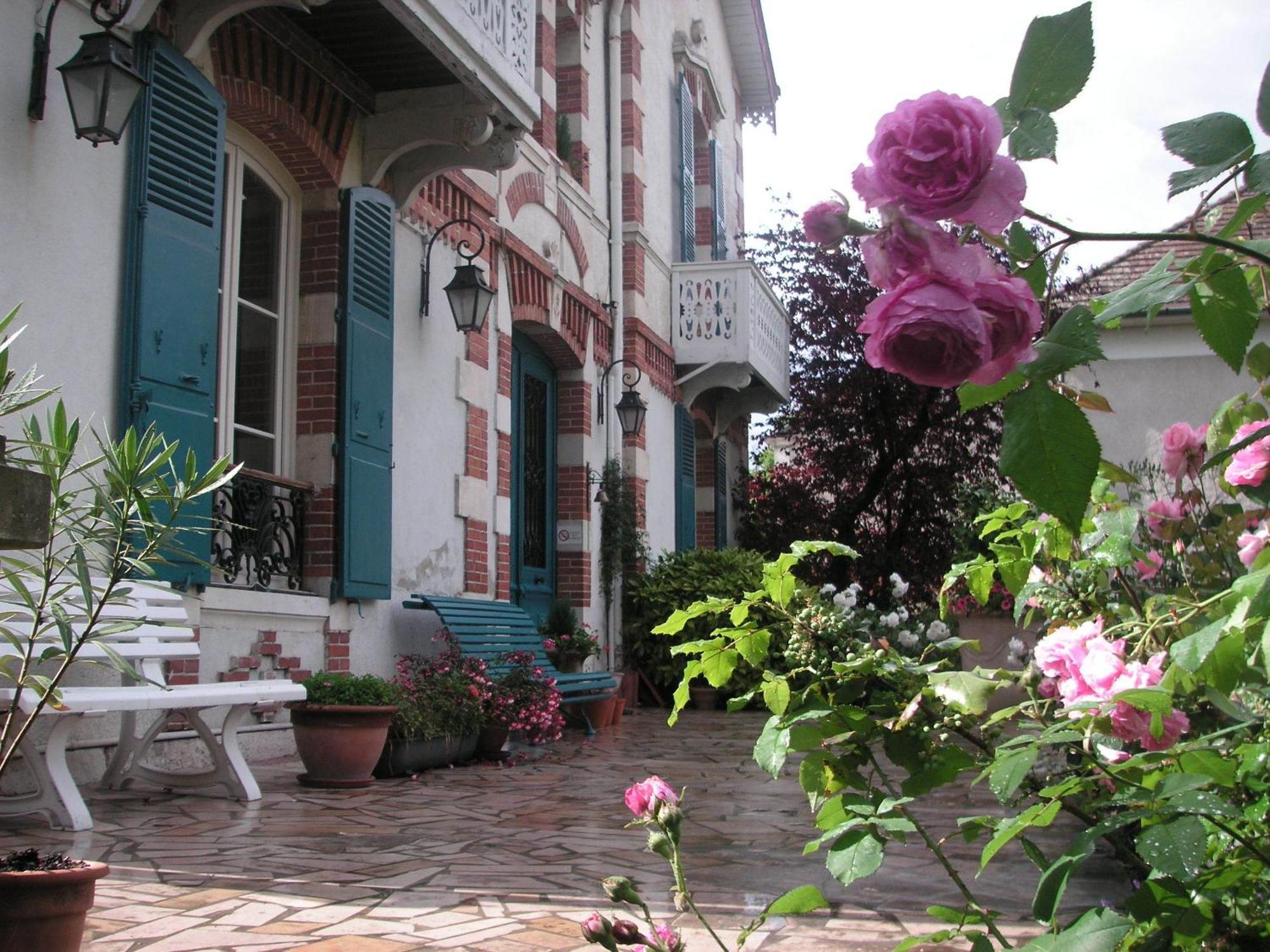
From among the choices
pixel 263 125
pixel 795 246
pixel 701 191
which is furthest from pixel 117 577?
pixel 795 246

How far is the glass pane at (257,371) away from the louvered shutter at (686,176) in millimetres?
8691

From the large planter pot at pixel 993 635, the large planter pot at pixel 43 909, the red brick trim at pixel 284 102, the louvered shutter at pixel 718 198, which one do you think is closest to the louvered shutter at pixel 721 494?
the louvered shutter at pixel 718 198

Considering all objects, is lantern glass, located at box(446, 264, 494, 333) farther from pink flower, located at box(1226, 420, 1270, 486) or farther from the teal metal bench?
pink flower, located at box(1226, 420, 1270, 486)

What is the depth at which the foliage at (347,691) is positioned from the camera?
651 cm

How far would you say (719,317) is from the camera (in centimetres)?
1509

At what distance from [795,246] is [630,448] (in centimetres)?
648

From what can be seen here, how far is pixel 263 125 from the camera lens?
289 inches

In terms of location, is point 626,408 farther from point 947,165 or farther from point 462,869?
point 947,165

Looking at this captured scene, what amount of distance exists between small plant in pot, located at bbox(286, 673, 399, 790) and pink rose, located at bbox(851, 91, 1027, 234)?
5.61 m

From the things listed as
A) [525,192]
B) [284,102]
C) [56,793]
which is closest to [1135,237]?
[56,793]

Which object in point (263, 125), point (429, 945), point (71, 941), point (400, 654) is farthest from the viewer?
point (400, 654)

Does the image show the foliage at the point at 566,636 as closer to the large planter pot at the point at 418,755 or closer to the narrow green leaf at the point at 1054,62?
the large planter pot at the point at 418,755

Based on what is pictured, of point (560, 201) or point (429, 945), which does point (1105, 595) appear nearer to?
point (429, 945)

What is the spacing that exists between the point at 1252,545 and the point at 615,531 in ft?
34.3
